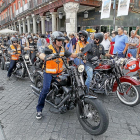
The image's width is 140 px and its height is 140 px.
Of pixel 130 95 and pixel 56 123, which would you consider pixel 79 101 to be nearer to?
pixel 56 123

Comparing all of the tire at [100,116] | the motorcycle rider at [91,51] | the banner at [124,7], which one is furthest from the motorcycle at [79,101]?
the banner at [124,7]

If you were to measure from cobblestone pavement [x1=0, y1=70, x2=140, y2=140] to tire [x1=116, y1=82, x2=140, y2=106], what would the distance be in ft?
0.45

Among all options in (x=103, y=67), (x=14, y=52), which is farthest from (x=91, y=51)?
(x=14, y=52)

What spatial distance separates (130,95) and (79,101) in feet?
5.59

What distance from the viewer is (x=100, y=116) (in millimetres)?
2363

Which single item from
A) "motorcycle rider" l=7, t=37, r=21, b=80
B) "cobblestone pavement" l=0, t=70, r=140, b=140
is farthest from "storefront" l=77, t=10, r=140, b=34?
"cobblestone pavement" l=0, t=70, r=140, b=140

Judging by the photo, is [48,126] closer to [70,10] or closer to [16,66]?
[16,66]

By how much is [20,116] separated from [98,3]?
13.5 m

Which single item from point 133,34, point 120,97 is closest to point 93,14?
point 133,34

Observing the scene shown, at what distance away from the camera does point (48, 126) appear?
296cm

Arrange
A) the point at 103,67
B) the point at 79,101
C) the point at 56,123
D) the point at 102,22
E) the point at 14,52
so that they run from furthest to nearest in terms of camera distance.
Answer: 1. the point at 102,22
2. the point at 14,52
3. the point at 103,67
4. the point at 56,123
5. the point at 79,101

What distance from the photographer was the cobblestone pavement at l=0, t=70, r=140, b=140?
105 inches

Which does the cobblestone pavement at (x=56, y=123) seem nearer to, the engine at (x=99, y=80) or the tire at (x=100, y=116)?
the tire at (x=100, y=116)

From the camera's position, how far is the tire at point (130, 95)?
11.3ft
